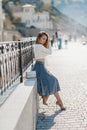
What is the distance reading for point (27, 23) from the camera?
4825 inches

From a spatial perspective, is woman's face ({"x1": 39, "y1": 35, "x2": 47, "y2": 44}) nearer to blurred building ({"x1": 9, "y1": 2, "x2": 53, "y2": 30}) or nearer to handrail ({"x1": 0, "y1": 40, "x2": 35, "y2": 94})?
handrail ({"x1": 0, "y1": 40, "x2": 35, "y2": 94})

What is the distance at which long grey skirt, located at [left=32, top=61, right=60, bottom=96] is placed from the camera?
7602 millimetres

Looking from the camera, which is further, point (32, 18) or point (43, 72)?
point (32, 18)

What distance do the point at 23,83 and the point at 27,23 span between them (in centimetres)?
11651

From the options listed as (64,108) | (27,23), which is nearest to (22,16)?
(27,23)

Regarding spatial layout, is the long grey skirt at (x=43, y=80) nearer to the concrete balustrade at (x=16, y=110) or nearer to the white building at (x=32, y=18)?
the concrete balustrade at (x=16, y=110)

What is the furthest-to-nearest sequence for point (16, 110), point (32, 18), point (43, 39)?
point (32, 18)
point (43, 39)
point (16, 110)

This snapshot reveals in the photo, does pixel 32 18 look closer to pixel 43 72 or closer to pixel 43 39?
pixel 43 39

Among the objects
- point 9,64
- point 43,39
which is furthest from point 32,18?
point 9,64

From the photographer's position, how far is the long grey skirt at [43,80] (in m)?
7.60

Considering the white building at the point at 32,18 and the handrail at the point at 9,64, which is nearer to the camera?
the handrail at the point at 9,64

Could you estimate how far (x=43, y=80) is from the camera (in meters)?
7.61

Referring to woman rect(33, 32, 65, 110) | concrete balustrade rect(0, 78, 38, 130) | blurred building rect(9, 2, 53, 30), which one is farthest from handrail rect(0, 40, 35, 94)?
blurred building rect(9, 2, 53, 30)

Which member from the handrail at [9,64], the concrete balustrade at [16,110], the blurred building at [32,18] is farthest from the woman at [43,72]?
the blurred building at [32,18]
